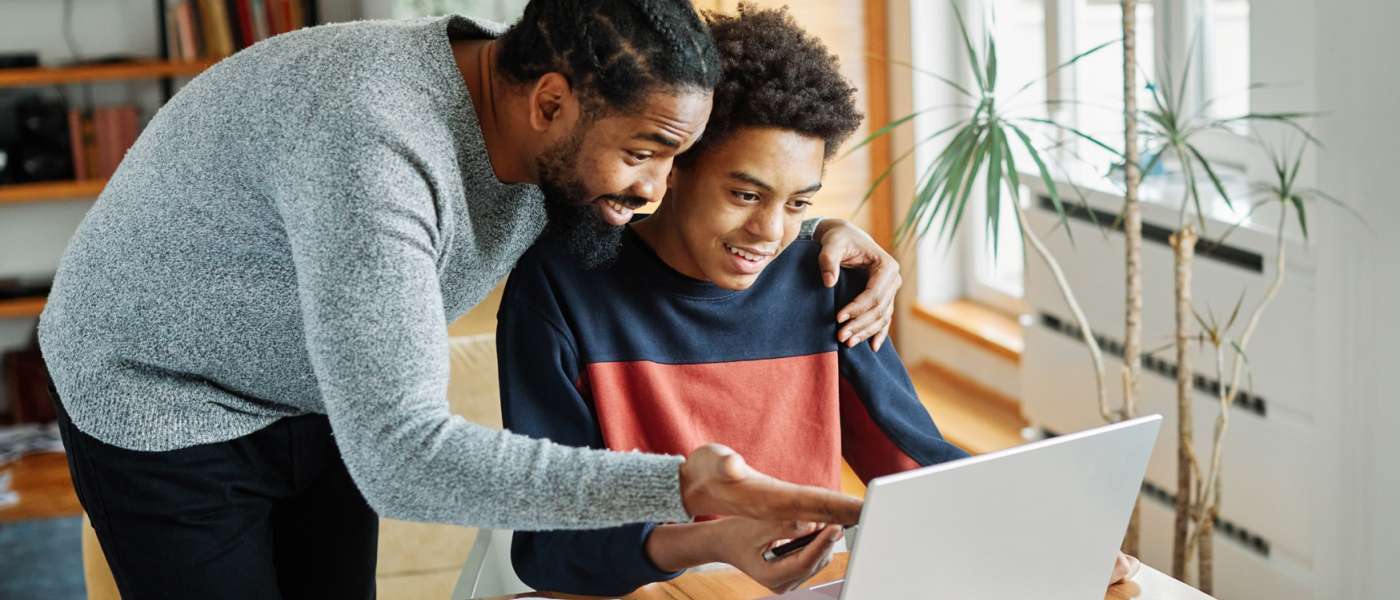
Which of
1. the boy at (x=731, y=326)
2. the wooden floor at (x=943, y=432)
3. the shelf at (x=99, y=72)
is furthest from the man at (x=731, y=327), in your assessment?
the shelf at (x=99, y=72)

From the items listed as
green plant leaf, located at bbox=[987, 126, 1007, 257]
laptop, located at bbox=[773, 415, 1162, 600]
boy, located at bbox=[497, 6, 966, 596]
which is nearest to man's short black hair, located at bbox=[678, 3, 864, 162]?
boy, located at bbox=[497, 6, 966, 596]

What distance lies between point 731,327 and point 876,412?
181 millimetres

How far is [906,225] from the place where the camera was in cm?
228

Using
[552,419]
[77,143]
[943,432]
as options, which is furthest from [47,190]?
[552,419]

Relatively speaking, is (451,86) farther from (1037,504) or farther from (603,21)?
(1037,504)

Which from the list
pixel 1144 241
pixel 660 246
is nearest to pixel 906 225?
pixel 1144 241

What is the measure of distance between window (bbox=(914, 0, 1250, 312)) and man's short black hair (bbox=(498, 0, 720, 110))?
1184 millimetres

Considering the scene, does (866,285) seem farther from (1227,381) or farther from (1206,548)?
(1227,381)

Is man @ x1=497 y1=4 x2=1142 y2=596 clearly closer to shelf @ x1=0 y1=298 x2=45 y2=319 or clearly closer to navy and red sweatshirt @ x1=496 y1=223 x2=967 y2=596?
navy and red sweatshirt @ x1=496 y1=223 x2=967 y2=596

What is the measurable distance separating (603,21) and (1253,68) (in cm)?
184

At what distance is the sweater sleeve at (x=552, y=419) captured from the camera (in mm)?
1265

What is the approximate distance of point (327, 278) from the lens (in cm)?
99

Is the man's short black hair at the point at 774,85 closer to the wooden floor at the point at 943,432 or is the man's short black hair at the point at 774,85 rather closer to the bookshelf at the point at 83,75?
the wooden floor at the point at 943,432

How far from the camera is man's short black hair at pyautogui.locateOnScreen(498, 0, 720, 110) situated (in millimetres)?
1076
